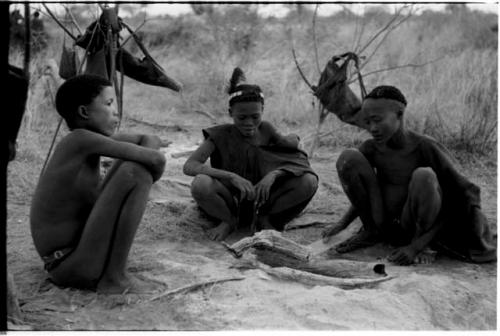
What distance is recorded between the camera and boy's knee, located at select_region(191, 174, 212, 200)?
429 cm

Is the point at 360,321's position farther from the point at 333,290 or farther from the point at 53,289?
the point at 53,289

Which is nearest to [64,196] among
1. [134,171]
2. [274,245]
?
[134,171]

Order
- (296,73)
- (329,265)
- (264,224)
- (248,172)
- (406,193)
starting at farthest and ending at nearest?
(296,73) < (248,172) < (264,224) < (406,193) < (329,265)

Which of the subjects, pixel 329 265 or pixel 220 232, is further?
pixel 220 232

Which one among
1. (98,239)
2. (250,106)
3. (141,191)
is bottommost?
(98,239)

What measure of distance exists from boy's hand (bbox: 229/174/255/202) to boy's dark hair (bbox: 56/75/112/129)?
4.20 feet

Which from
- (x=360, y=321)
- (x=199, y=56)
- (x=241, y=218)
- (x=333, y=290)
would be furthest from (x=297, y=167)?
(x=199, y=56)

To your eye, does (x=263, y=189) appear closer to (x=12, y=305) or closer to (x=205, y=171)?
(x=205, y=171)

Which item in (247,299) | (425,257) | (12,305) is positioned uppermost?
(12,305)

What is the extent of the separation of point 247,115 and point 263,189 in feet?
1.68

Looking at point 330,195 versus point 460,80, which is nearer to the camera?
point 330,195

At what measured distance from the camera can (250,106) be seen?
4.34 m

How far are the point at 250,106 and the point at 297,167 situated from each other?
55 centimetres

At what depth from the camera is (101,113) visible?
323 centimetres
